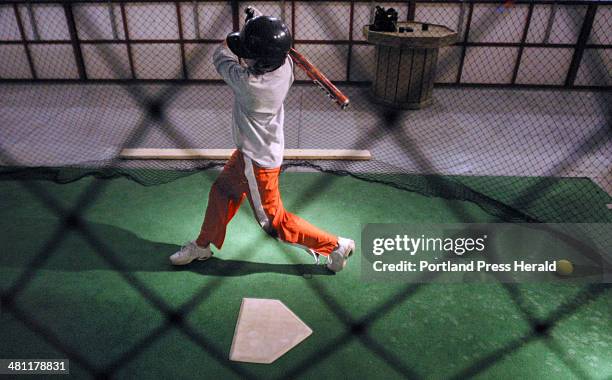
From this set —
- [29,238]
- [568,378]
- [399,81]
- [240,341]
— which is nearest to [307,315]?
[240,341]

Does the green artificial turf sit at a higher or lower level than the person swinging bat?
lower

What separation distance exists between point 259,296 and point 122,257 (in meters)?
0.89

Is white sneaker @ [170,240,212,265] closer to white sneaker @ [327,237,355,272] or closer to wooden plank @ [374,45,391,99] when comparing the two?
white sneaker @ [327,237,355,272]

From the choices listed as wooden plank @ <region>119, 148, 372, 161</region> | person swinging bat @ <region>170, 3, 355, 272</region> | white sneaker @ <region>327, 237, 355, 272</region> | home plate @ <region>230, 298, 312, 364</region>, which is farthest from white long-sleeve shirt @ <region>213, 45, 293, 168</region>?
wooden plank @ <region>119, 148, 372, 161</region>

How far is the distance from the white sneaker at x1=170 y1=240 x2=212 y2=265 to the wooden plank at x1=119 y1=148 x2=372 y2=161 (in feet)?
4.82

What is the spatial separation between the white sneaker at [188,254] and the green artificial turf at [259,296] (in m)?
0.05

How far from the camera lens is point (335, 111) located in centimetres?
534

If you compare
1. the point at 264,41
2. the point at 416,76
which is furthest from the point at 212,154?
the point at 416,76

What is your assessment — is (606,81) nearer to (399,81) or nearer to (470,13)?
(470,13)

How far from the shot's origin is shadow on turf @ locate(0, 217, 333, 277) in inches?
100

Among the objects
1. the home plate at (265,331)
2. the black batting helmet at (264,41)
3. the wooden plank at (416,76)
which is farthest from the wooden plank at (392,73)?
Answer: the home plate at (265,331)

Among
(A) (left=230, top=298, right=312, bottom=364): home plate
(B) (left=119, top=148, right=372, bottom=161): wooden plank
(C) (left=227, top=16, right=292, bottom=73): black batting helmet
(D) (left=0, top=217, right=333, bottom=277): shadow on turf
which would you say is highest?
(C) (left=227, top=16, right=292, bottom=73): black batting helmet

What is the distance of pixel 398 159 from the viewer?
4008 mm

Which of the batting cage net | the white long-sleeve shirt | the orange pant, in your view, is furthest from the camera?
the batting cage net
